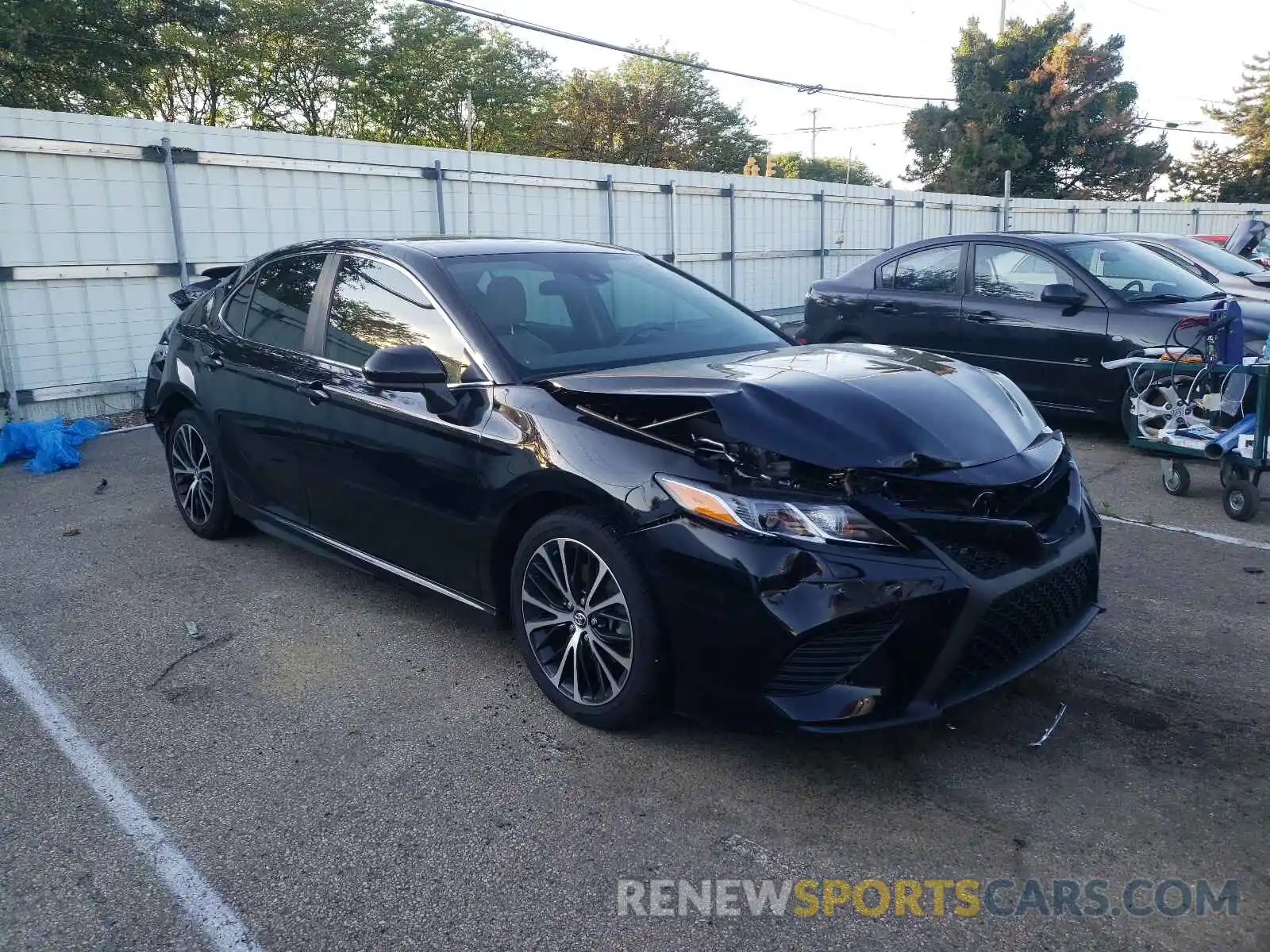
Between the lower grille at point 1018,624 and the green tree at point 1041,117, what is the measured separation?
136ft

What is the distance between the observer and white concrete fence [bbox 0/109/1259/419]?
8508 millimetres

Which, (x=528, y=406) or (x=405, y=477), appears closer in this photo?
(x=528, y=406)

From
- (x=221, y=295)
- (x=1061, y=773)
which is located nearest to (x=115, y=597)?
(x=221, y=295)

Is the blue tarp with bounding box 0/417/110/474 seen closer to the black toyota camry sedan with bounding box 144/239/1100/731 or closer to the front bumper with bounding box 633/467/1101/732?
the black toyota camry sedan with bounding box 144/239/1100/731

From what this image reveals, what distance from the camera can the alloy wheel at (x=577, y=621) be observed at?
3.20m

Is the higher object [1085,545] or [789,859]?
[1085,545]

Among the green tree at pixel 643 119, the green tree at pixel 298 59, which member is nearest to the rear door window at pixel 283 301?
the green tree at pixel 298 59

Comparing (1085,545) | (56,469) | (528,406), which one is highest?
(528,406)

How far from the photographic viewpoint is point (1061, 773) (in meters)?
3.04

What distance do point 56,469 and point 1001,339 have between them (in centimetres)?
711

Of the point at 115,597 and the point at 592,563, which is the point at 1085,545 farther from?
the point at 115,597

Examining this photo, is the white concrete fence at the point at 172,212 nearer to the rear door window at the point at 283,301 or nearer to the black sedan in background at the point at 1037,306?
the rear door window at the point at 283,301

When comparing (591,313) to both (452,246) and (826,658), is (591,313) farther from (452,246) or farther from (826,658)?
(826,658)

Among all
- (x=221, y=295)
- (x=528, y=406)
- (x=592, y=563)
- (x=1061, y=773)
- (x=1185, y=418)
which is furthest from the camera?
(x=1185, y=418)
